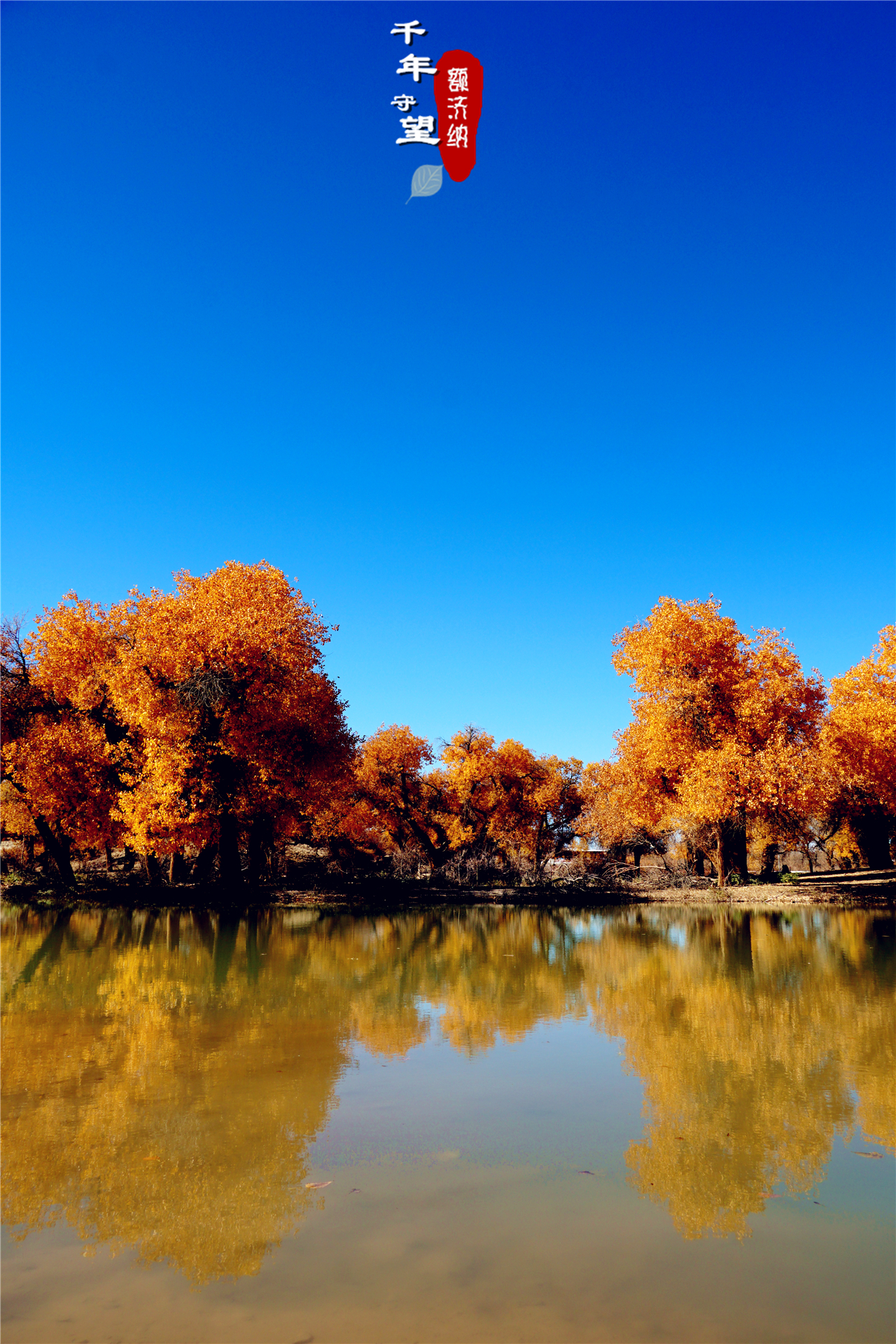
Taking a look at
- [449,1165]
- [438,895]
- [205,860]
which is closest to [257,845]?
[205,860]

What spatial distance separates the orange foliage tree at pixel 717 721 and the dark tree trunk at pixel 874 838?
41.5 feet

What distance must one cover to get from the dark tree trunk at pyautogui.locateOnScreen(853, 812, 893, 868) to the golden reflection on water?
2980 centimetres

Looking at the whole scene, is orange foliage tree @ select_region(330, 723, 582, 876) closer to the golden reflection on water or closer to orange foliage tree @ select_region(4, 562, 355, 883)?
orange foliage tree @ select_region(4, 562, 355, 883)

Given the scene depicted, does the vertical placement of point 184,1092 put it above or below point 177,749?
below

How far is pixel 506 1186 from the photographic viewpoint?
452cm

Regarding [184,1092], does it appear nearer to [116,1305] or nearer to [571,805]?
[116,1305]

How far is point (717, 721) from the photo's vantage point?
30.2 meters

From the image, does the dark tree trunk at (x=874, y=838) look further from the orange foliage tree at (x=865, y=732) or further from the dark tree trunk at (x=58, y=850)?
the dark tree trunk at (x=58, y=850)

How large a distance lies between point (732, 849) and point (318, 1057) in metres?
30.4

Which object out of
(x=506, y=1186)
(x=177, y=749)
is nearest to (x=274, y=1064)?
(x=506, y=1186)

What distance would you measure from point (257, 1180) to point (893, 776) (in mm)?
33483

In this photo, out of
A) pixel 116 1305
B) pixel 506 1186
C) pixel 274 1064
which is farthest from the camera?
pixel 274 1064

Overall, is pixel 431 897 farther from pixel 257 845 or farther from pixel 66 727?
pixel 66 727

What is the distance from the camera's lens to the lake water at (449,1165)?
11.0 ft
